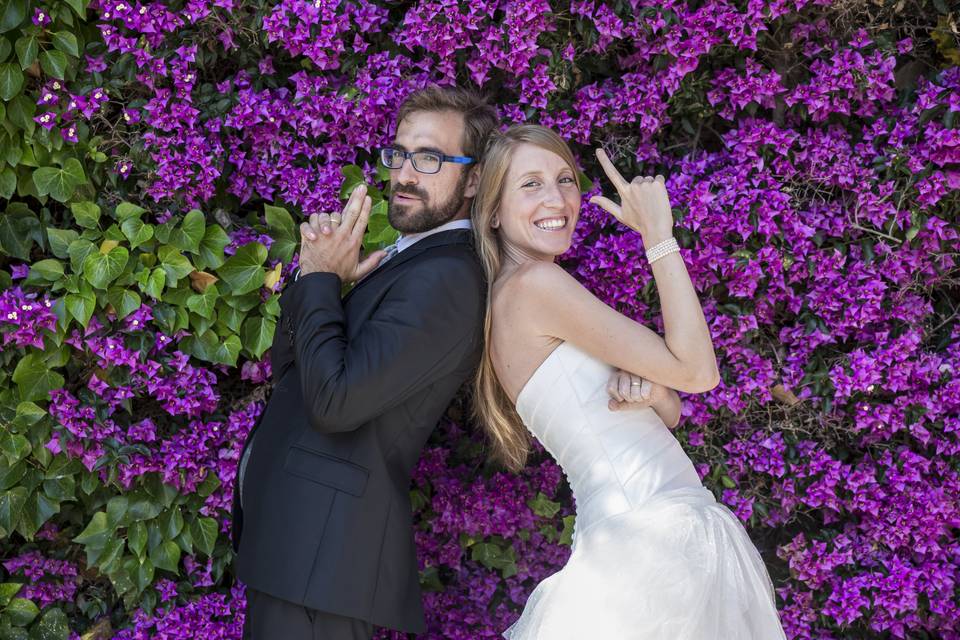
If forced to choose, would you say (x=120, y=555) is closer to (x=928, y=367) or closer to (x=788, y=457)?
(x=788, y=457)

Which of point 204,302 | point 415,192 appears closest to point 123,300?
point 204,302

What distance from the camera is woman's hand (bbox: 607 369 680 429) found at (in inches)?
84.6

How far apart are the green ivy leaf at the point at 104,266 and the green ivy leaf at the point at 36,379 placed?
0.98 ft

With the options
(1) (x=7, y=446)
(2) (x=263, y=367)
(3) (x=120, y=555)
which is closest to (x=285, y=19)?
(2) (x=263, y=367)

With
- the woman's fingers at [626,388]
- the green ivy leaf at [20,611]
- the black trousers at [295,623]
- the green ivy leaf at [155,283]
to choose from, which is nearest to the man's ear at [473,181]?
the woman's fingers at [626,388]

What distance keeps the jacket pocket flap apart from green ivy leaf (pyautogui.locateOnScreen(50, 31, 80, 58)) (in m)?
1.46

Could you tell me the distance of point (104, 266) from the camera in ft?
9.04

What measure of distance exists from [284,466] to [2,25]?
1.61m

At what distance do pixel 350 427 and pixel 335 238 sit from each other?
1.58 feet

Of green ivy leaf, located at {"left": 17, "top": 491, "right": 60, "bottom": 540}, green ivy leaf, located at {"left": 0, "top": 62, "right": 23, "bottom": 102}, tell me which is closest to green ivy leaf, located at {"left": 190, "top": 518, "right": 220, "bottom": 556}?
green ivy leaf, located at {"left": 17, "top": 491, "right": 60, "bottom": 540}

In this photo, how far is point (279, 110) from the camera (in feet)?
9.35

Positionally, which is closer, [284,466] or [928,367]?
[284,466]

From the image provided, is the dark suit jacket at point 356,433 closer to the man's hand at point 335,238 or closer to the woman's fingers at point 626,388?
the man's hand at point 335,238

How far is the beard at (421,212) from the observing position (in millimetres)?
2461
